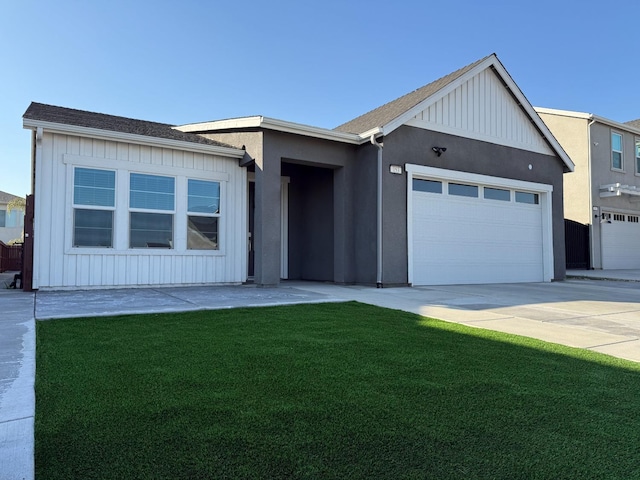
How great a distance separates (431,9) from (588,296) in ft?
29.0

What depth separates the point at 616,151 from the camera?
18.0 metres

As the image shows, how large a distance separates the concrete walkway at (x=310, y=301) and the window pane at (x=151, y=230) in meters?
1.02

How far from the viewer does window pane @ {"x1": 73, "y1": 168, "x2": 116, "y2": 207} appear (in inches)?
315

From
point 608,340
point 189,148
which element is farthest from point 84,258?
point 608,340

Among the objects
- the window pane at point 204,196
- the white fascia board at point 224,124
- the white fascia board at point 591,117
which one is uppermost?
the white fascia board at point 591,117

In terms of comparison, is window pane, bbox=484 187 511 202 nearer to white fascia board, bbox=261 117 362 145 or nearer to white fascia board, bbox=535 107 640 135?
white fascia board, bbox=261 117 362 145

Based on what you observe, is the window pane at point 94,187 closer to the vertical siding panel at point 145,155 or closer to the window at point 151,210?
the window at point 151,210

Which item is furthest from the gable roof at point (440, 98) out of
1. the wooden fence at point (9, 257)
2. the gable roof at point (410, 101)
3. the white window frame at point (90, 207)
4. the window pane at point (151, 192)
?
the wooden fence at point (9, 257)

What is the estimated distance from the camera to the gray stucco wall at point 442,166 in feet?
30.6

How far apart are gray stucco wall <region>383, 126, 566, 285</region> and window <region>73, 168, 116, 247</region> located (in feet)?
18.7

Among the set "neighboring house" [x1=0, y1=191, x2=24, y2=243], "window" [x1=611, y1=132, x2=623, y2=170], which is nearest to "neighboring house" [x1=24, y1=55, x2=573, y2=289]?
"window" [x1=611, y1=132, x2=623, y2=170]

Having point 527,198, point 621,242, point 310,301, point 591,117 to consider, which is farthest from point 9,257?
point 621,242

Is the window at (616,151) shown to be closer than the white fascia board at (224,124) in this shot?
No

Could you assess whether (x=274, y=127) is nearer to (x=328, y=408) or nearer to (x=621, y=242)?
(x=328, y=408)
